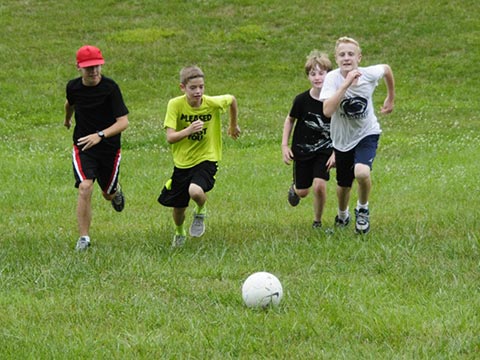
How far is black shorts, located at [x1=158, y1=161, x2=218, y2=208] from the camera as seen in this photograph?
30.6 feet

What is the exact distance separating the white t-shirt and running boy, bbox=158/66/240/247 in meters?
1.03

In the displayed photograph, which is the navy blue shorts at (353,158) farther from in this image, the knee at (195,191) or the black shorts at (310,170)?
the knee at (195,191)

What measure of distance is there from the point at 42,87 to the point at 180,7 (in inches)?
379

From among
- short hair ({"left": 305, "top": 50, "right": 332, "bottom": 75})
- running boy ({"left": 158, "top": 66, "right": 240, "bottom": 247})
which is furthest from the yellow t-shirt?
short hair ({"left": 305, "top": 50, "right": 332, "bottom": 75})

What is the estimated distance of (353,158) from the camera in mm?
9539

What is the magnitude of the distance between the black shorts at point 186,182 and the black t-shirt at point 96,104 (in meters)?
0.84

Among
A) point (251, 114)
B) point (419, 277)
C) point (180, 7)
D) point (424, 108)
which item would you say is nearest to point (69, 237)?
point (419, 277)

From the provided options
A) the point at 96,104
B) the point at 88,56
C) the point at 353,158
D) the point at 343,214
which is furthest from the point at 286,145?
the point at 88,56

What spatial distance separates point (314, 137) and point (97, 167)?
2.32m

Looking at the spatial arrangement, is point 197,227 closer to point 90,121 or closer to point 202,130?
point 202,130

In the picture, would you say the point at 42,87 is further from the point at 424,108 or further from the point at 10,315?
the point at 10,315

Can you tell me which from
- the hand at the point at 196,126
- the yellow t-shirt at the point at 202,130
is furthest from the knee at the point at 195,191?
the hand at the point at 196,126

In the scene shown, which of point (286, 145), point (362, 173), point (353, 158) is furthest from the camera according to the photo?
point (286, 145)

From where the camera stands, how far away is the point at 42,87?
2531 centimetres
